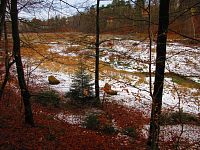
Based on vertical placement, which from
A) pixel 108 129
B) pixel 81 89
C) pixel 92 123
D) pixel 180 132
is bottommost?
pixel 180 132

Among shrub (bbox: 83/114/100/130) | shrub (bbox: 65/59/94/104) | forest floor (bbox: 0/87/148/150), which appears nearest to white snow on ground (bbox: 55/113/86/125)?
forest floor (bbox: 0/87/148/150)

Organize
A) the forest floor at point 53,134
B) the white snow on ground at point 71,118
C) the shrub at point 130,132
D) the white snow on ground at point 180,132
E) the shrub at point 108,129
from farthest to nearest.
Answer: the white snow on ground at point 71,118
the shrub at point 108,129
the shrub at point 130,132
the white snow on ground at point 180,132
the forest floor at point 53,134

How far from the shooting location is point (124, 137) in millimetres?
13578

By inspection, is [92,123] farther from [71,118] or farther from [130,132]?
[71,118]

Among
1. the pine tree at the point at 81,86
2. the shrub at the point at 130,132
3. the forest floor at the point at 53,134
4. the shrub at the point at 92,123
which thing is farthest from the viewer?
the pine tree at the point at 81,86

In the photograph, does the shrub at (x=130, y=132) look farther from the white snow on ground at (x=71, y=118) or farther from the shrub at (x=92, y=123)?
the white snow on ground at (x=71, y=118)

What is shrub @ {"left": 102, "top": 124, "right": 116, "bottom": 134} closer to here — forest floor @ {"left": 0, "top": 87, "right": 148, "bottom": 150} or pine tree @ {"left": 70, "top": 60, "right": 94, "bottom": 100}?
forest floor @ {"left": 0, "top": 87, "right": 148, "bottom": 150}

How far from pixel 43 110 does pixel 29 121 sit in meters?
4.53

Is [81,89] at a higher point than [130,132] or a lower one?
higher

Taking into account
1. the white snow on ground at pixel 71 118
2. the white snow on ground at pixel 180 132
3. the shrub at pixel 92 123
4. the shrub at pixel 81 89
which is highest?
the shrub at pixel 81 89

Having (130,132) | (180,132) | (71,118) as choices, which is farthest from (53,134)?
(180,132)

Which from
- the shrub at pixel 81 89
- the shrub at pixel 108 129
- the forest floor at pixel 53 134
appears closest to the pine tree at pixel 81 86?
the shrub at pixel 81 89

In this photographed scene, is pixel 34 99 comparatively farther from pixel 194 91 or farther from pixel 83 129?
pixel 194 91

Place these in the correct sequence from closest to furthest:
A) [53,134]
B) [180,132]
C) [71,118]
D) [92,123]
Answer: [53,134]
[92,123]
[180,132]
[71,118]
